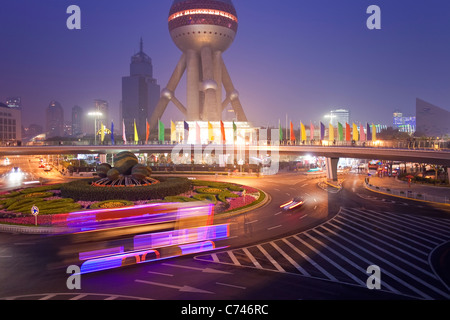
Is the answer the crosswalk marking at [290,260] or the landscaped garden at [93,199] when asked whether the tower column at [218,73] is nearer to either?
the landscaped garden at [93,199]

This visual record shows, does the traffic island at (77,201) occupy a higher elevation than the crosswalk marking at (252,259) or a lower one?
higher

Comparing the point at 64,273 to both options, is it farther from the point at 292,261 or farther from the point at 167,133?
the point at 167,133

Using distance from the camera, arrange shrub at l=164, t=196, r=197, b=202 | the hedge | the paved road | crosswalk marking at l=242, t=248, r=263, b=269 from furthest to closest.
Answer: shrub at l=164, t=196, r=197, b=202 → the hedge → crosswalk marking at l=242, t=248, r=263, b=269 → the paved road

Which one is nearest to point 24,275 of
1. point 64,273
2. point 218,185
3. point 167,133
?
point 64,273

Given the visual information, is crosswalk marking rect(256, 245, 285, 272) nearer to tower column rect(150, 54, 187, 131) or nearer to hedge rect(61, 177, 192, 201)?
hedge rect(61, 177, 192, 201)

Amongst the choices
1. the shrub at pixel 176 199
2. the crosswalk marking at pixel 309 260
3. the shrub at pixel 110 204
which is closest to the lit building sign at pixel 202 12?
the shrub at pixel 176 199

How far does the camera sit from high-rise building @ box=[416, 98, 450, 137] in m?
84.6

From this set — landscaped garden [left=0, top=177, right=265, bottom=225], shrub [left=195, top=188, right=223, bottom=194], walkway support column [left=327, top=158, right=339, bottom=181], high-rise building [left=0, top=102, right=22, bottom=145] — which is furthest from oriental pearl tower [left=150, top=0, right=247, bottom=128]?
high-rise building [left=0, top=102, right=22, bottom=145]

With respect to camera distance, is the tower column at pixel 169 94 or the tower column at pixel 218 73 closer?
the tower column at pixel 218 73

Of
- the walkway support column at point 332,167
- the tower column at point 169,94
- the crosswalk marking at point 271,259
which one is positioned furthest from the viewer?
the tower column at point 169,94

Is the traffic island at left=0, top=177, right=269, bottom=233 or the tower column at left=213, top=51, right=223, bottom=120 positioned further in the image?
the tower column at left=213, top=51, right=223, bottom=120

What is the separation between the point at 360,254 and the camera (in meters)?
21.0

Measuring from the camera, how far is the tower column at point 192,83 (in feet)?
386

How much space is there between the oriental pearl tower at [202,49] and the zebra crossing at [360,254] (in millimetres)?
88249
